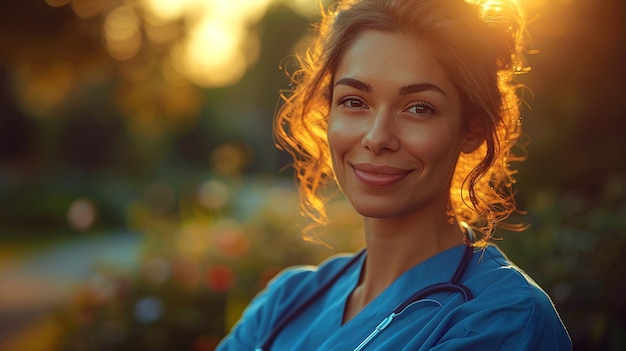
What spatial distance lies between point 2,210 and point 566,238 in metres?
15.6

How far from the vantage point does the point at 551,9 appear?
16.4ft

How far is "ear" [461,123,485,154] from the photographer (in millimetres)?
2070

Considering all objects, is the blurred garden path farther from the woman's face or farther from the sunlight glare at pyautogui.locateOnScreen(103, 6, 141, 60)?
the woman's face

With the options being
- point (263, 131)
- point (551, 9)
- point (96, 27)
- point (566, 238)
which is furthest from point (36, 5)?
point (263, 131)

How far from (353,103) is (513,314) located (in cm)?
67

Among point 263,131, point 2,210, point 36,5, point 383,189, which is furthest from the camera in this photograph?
point 263,131

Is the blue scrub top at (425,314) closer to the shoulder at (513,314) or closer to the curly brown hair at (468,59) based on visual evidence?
the shoulder at (513,314)

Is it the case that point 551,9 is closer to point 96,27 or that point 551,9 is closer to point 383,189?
point 383,189

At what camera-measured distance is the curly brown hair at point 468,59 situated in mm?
1957

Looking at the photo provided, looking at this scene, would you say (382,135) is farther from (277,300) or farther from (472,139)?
(277,300)

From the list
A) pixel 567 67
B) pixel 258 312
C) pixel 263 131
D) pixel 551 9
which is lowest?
pixel 263 131

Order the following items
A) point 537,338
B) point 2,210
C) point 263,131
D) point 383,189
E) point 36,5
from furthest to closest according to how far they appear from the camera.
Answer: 1. point 263,131
2. point 2,210
3. point 36,5
4. point 383,189
5. point 537,338

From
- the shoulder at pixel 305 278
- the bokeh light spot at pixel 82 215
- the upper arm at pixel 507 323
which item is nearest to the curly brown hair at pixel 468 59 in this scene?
the upper arm at pixel 507 323

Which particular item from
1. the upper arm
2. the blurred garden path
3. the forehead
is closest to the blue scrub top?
the upper arm
